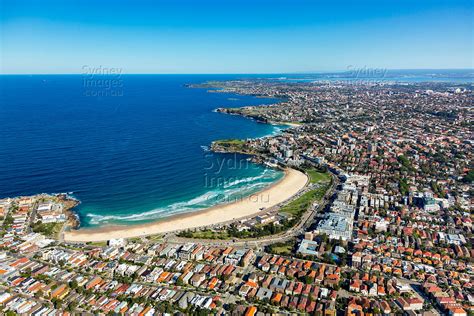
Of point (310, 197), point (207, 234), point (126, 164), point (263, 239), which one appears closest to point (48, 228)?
point (207, 234)

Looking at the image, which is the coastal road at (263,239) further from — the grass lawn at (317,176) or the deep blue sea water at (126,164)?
the grass lawn at (317,176)

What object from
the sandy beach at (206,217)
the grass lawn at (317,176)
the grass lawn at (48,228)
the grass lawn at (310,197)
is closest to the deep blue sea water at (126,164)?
the sandy beach at (206,217)

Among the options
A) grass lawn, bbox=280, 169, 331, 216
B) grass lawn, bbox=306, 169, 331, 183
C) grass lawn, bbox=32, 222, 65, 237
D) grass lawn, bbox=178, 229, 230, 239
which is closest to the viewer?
grass lawn, bbox=32, 222, 65, 237

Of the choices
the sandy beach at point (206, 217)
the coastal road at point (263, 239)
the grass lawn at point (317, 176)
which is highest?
the grass lawn at point (317, 176)

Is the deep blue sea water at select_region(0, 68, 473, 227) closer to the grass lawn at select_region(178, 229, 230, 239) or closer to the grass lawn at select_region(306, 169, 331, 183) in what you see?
the grass lawn at select_region(306, 169, 331, 183)

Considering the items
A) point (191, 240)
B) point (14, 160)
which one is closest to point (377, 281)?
point (191, 240)

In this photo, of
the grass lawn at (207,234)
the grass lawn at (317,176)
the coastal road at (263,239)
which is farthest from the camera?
the grass lawn at (317,176)

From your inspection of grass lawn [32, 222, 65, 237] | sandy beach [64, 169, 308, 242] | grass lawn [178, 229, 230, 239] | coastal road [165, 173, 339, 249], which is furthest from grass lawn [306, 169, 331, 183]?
grass lawn [32, 222, 65, 237]

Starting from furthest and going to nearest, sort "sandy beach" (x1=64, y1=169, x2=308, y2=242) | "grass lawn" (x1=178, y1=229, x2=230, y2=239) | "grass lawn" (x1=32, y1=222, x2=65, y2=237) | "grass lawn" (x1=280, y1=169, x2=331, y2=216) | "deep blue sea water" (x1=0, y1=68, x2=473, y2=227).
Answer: "deep blue sea water" (x1=0, y1=68, x2=473, y2=227) → "grass lawn" (x1=280, y1=169, x2=331, y2=216) → "sandy beach" (x1=64, y1=169, x2=308, y2=242) → "grass lawn" (x1=178, y1=229, x2=230, y2=239) → "grass lawn" (x1=32, y1=222, x2=65, y2=237)

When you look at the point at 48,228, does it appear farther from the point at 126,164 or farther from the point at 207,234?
the point at 126,164
